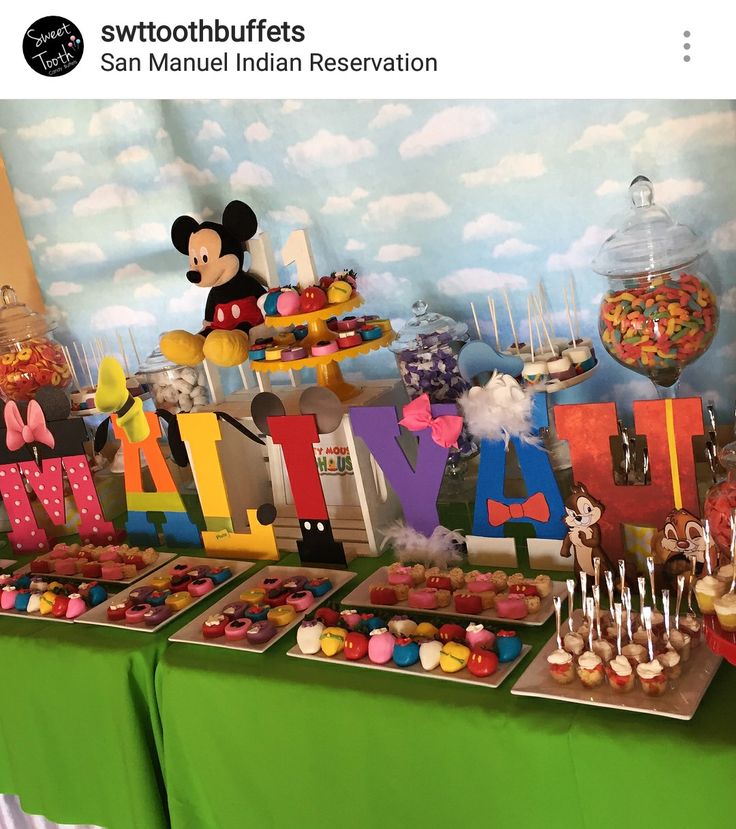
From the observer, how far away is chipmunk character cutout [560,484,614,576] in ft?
4.15

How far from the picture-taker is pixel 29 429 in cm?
179

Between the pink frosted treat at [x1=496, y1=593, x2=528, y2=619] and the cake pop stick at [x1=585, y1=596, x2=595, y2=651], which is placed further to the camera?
the pink frosted treat at [x1=496, y1=593, x2=528, y2=619]

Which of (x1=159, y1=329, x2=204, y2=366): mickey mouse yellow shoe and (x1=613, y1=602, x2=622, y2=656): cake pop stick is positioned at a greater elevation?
(x1=159, y1=329, x2=204, y2=366): mickey mouse yellow shoe

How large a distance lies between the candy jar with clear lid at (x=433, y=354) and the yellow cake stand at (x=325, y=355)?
4 cm

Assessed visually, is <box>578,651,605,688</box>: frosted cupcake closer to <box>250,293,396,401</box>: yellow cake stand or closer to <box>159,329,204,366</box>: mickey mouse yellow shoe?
<box>250,293,396,401</box>: yellow cake stand

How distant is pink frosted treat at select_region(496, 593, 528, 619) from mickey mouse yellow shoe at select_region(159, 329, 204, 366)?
73cm

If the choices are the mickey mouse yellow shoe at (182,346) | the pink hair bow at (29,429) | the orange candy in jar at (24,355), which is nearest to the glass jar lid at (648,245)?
the mickey mouse yellow shoe at (182,346)

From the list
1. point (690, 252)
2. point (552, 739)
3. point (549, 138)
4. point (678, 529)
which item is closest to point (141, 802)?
point (552, 739)

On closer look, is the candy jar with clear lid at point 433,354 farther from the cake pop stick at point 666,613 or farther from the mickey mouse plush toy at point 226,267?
the cake pop stick at point 666,613

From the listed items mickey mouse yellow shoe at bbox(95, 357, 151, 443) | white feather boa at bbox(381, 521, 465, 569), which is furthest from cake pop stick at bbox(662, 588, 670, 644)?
mickey mouse yellow shoe at bbox(95, 357, 151, 443)

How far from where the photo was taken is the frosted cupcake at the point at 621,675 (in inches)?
40.9
